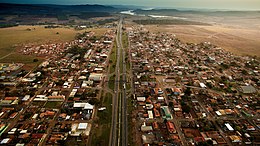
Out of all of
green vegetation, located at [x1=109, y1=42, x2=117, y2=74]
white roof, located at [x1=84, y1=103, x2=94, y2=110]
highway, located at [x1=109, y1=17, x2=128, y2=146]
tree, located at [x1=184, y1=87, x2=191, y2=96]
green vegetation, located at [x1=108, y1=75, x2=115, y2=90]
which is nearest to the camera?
highway, located at [x1=109, y1=17, x2=128, y2=146]

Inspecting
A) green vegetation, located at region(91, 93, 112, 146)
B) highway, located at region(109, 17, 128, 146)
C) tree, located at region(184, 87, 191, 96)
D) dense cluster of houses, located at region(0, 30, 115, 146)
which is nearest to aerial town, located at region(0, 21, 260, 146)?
dense cluster of houses, located at region(0, 30, 115, 146)

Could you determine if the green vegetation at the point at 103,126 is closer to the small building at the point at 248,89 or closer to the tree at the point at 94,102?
the tree at the point at 94,102

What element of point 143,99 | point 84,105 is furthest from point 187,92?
point 84,105

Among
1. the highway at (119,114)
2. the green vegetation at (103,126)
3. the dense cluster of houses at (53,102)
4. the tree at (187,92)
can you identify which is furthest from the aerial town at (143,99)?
the highway at (119,114)

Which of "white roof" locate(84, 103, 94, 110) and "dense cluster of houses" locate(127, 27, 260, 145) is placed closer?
"dense cluster of houses" locate(127, 27, 260, 145)

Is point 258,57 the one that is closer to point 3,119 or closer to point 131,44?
point 131,44

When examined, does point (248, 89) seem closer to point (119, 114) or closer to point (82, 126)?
point (119, 114)

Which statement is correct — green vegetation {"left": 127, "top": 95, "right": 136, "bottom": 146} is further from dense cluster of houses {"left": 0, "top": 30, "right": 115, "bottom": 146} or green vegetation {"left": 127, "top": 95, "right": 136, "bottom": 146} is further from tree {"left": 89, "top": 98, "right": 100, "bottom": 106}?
dense cluster of houses {"left": 0, "top": 30, "right": 115, "bottom": 146}
